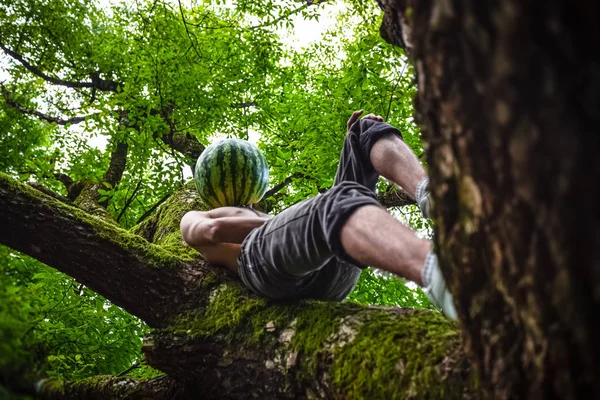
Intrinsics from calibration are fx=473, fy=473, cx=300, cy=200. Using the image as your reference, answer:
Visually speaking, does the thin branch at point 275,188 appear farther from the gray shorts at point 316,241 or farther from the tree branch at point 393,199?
the gray shorts at point 316,241

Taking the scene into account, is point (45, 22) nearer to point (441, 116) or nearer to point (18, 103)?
point (18, 103)

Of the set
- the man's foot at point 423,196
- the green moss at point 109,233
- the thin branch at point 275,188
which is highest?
the thin branch at point 275,188

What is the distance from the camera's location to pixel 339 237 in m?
2.22

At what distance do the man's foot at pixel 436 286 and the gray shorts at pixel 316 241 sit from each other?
44cm

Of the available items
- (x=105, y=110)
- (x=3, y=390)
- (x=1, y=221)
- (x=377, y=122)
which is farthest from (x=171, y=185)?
(x=3, y=390)

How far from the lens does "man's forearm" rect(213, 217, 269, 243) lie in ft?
10.8

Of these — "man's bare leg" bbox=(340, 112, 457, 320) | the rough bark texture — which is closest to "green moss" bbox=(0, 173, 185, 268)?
"man's bare leg" bbox=(340, 112, 457, 320)

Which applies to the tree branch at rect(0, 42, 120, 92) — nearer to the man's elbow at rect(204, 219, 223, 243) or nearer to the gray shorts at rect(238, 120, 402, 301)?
the man's elbow at rect(204, 219, 223, 243)

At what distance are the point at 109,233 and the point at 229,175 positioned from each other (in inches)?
45.6

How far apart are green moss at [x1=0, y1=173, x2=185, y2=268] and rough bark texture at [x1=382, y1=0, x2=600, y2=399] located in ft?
8.88

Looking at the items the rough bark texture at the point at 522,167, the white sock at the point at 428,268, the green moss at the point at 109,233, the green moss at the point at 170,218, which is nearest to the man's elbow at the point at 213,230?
the green moss at the point at 109,233

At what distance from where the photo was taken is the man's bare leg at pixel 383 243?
1931 mm

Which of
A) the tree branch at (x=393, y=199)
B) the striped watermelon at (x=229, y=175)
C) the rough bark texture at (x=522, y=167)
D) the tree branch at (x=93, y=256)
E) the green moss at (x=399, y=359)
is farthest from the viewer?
the tree branch at (x=393, y=199)

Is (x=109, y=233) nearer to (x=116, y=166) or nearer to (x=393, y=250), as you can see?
(x=393, y=250)
